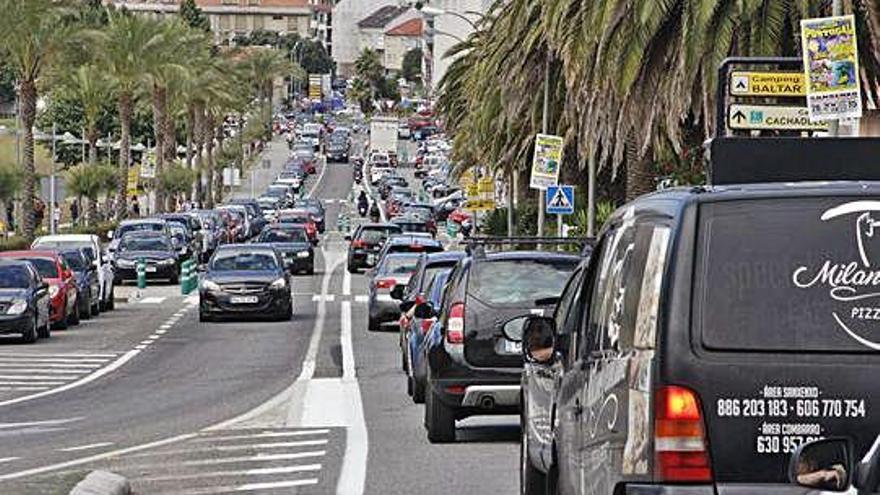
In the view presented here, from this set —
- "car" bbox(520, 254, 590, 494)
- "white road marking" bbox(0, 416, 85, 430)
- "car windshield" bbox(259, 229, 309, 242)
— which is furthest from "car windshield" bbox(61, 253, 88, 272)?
"car" bbox(520, 254, 590, 494)

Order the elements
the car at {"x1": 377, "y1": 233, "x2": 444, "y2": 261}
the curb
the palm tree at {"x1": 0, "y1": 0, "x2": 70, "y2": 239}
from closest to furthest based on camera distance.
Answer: the curb < the car at {"x1": 377, "y1": 233, "x2": 444, "y2": 261} < the palm tree at {"x1": 0, "y1": 0, "x2": 70, "y2": 239}

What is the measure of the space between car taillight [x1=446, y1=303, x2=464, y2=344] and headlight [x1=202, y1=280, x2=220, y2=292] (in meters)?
25.4

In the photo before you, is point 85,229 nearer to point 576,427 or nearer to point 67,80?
point 67,80

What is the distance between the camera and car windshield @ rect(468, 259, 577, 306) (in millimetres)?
19016

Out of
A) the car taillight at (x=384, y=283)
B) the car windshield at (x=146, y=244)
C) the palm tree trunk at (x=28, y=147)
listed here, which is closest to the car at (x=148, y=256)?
the car windshield at (x=146, y=244)

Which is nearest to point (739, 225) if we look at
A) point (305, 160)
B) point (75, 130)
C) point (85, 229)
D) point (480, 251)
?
point (480, 251)

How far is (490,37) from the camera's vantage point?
192 feet

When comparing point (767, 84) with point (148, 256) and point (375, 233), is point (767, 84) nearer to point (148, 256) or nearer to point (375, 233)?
point (148, 256)

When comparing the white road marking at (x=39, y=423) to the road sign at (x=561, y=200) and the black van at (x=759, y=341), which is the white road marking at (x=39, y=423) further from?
the road sign at (x=561, y=200)

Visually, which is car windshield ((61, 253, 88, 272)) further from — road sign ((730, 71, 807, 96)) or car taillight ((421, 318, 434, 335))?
car taillight ((421, 318, 434, 335))

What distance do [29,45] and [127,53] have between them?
18.9m

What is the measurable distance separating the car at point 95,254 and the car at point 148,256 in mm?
9960

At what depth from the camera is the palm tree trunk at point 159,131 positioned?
316 ft

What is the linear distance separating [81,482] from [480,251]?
209 inches
